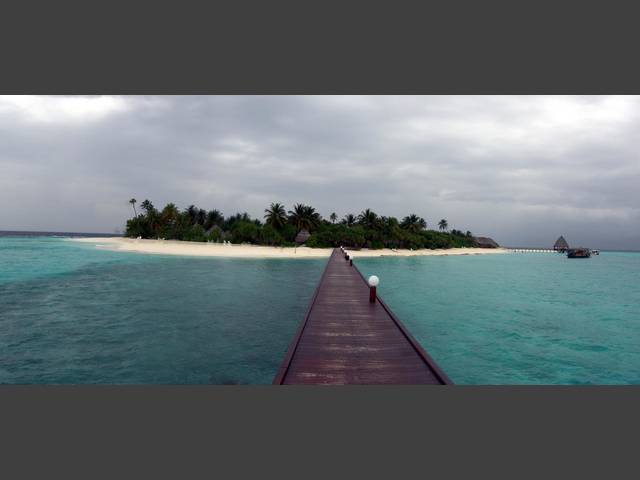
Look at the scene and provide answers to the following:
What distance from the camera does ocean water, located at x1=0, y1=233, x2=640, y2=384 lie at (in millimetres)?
7879

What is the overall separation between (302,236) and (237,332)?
5382cm

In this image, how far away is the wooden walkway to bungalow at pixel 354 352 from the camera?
546 cm

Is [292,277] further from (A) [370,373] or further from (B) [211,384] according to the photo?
(A) [370,373]

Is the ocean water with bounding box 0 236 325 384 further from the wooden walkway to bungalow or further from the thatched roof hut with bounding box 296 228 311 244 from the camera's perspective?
the thatched roof hut with bounding box 296 228 311 244

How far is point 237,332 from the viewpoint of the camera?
34.6 ft

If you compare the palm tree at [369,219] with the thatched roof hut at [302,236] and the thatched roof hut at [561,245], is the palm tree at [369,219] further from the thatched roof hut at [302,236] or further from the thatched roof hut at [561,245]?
the thatched roof hut at [561,245]

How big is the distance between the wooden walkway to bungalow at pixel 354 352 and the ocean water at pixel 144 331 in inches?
62.5

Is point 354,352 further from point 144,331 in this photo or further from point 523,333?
point 523,333

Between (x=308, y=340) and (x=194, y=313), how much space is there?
→ 24.7 feet

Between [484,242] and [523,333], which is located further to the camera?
[484,242]

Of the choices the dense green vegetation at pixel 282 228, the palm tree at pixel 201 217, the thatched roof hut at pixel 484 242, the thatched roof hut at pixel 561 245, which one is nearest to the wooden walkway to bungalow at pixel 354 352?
the dense green vegetation at pixel 282 228

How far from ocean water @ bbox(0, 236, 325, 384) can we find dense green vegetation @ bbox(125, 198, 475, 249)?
3940 centimetres

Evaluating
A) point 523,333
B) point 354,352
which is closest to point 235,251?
point 523,333

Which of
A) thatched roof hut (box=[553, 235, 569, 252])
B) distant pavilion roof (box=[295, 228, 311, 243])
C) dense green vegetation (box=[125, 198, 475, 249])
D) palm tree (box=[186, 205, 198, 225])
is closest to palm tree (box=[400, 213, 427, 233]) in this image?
dense green vegetation (box=[125, 198, 475, 249])
